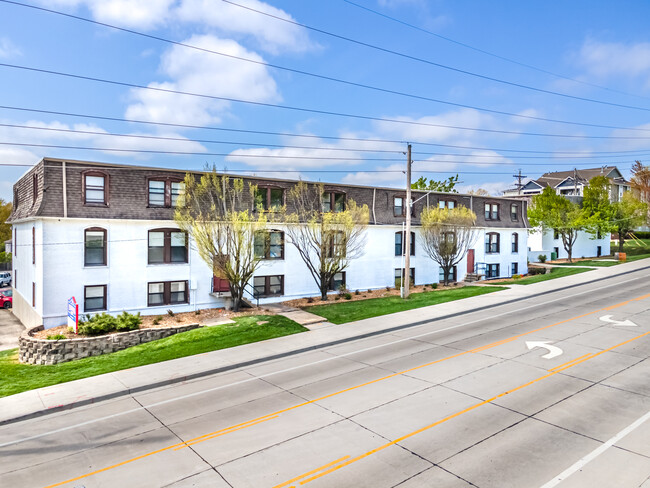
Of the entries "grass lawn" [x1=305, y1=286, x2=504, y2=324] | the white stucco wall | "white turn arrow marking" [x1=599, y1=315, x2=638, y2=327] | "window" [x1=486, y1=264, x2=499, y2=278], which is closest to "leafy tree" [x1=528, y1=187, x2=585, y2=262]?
"window" [x1=486, y1=264, x2=499, y2=278]

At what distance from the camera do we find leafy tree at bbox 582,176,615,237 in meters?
47.0

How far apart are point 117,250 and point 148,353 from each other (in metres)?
7.50

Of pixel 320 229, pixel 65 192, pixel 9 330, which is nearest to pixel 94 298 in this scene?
pixel 65 192

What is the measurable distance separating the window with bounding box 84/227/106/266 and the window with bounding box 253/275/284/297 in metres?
8.67

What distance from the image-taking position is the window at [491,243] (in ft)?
128

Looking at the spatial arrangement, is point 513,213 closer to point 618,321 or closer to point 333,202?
point 333,202

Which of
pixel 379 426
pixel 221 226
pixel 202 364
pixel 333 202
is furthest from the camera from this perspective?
pixel 333 202

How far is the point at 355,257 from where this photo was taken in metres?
30.7

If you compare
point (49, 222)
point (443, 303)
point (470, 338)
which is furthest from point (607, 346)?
point (49, 222)

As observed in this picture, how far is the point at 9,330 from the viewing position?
2602 centimetres

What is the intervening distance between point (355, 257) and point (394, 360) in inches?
596

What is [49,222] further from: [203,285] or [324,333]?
[324,333]

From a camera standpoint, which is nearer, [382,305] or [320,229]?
[382,305]

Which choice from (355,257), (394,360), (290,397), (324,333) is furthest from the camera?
(355,257)
